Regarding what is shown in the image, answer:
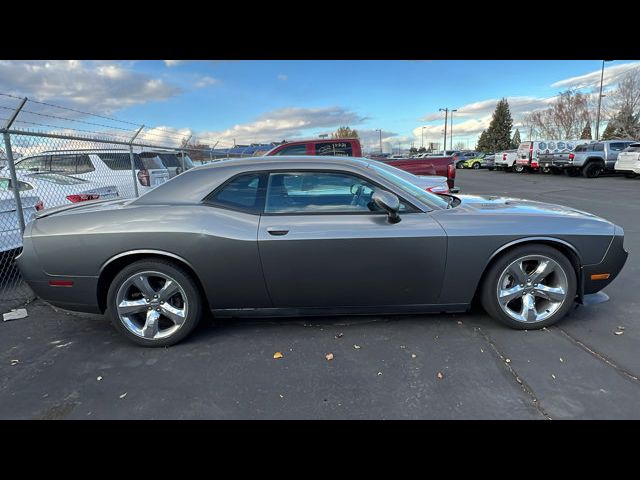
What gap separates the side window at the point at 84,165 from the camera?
6.29 metres

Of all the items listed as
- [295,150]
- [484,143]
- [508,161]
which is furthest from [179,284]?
[484,143]

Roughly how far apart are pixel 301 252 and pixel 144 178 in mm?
6109

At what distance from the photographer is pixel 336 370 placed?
2568mm

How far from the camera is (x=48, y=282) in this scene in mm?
2928

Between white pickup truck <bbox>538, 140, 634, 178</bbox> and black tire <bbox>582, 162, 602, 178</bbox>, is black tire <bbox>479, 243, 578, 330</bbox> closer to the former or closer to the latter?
white pickup truck <bbox>538, 140, 634, 178</bbox>

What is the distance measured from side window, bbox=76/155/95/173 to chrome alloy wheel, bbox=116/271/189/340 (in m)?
4.56

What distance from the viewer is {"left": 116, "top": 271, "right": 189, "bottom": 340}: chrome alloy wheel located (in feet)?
9.52

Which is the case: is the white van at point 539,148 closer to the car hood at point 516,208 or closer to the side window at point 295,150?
the side window at point 295,150

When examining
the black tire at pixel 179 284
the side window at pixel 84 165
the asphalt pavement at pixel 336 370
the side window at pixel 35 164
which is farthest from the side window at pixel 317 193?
the side window at pixel 35 164

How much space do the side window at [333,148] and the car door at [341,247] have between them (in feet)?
19.1
